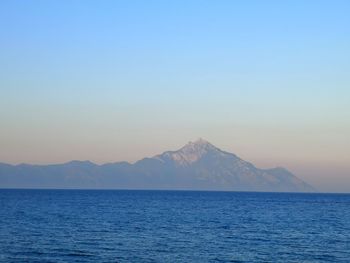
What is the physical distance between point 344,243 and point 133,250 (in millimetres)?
21645

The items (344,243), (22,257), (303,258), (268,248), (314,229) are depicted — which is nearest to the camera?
(22,257)

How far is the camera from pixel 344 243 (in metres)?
61.4

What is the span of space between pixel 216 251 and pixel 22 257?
52.2ft

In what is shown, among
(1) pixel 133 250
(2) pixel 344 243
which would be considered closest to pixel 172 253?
(1) pixel 133 250

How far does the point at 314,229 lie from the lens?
255 ft

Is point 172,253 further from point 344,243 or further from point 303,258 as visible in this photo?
point 344,243

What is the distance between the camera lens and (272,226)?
80.8 meters

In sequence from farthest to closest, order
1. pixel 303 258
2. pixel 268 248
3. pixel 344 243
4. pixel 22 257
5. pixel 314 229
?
pixel 314 229
pixel 344 243
pixel 268 248
pixel 303 258
pixel 22 257

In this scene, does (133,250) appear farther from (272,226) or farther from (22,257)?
(272,226)

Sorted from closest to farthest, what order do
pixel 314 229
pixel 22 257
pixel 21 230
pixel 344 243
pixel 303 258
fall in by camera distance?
pixel 22 257, pixel 303 258, pixel 344 243, pixel 21 230, pixel 314 229

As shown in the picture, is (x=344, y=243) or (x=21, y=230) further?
(x=21, y=230)

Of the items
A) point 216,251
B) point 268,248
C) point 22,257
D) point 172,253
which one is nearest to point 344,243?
point 268,248

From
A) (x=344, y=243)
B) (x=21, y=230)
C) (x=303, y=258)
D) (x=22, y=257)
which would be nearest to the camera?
(x=22, y=257)

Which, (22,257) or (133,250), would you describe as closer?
(22,257)
